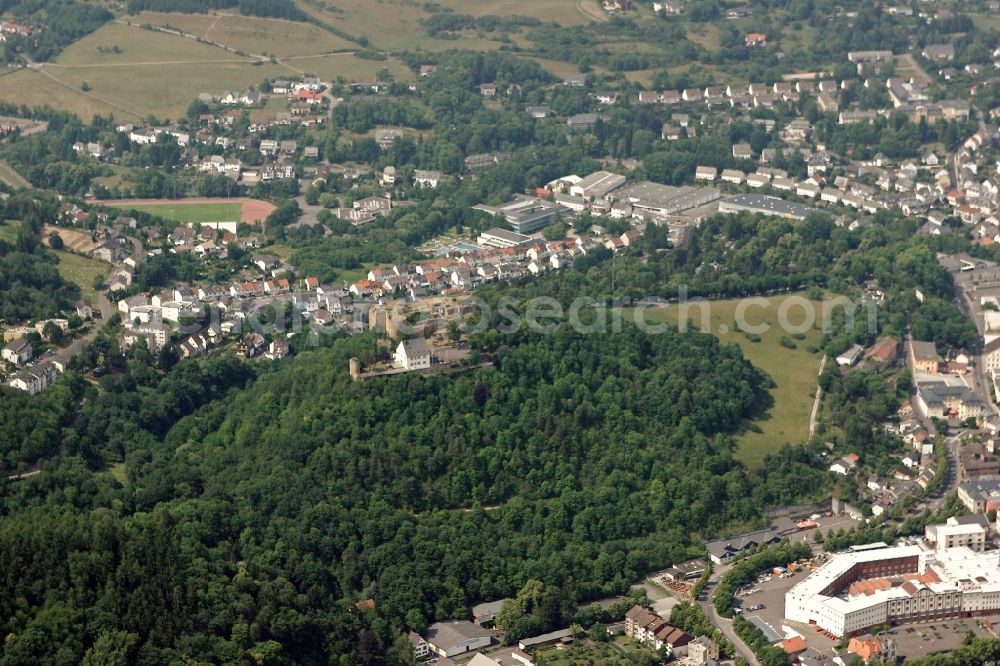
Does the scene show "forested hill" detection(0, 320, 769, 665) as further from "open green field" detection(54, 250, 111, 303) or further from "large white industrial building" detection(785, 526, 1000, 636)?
"open green field" detection(54, 250, 111, 303)

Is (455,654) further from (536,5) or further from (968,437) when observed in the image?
(536,5)

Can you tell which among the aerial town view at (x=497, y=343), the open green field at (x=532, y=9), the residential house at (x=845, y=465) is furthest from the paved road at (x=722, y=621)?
the open green field at (x=532, y=9)

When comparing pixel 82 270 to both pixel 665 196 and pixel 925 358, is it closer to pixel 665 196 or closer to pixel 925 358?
pixel 665 196

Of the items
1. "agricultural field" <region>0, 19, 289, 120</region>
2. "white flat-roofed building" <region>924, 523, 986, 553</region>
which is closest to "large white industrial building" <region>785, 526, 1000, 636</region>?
"white flat-roofed building" <region>924, 523, 986, 553</region>

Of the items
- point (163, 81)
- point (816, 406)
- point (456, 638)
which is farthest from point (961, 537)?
point (163, 81)

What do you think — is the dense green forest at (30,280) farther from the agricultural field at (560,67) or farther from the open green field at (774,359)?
the agricultural field at (560,67)
